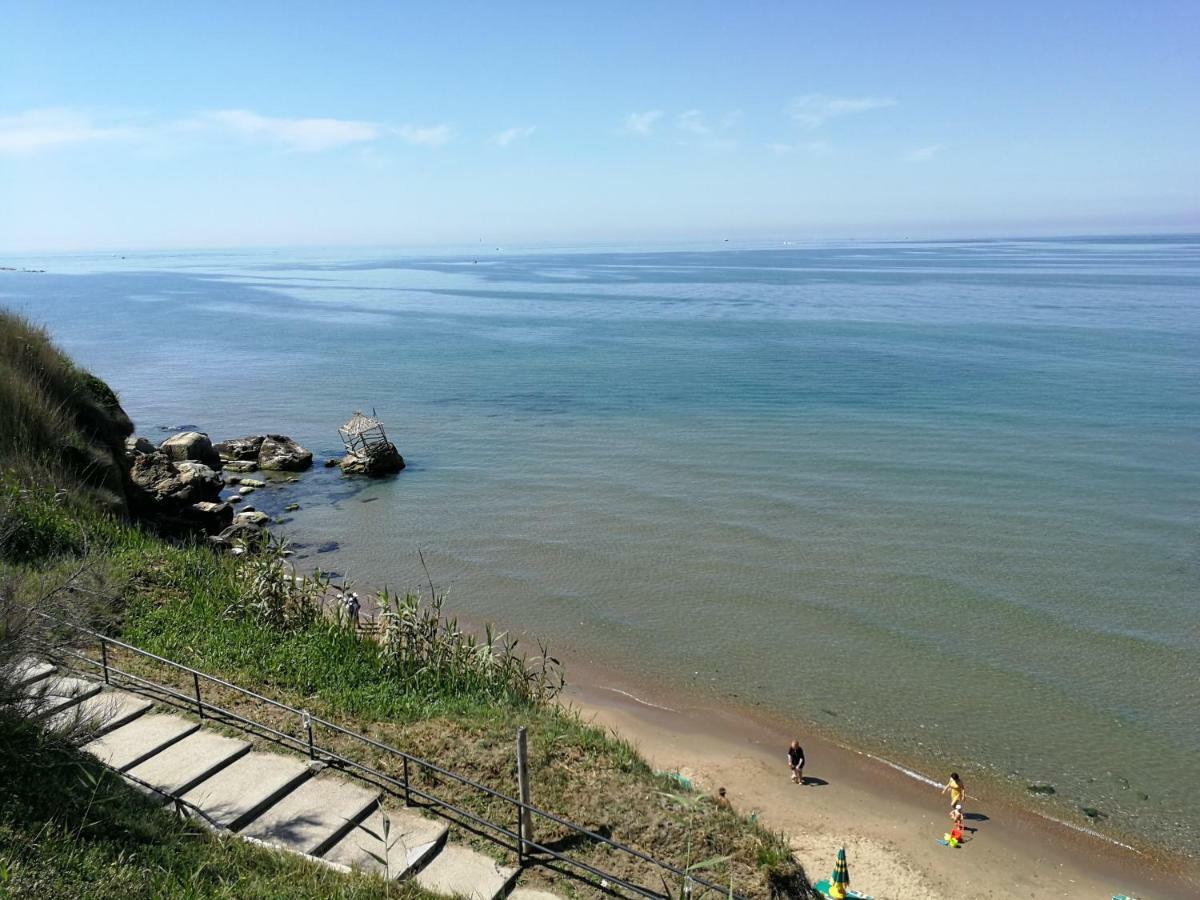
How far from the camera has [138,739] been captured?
1045 centimetres

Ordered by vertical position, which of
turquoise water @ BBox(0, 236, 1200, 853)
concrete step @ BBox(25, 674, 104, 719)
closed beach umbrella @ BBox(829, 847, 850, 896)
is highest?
concrete step @ BBox(25, 674, 104, 719)

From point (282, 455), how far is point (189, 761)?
30107mm

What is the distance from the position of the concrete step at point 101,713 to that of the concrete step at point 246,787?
1487 millimetres

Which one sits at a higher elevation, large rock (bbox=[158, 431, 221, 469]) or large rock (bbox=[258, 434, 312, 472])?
large rock (bbox=[158, 431, 221, 469])

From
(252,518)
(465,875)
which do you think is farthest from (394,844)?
(252,518)

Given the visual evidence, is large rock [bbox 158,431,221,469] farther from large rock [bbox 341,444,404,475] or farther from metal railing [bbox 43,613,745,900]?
metal railing [bbox 43,613,745,900]

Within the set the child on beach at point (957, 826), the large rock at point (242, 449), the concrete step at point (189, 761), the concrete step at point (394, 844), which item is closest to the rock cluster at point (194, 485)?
the large rock at point (242, 449)

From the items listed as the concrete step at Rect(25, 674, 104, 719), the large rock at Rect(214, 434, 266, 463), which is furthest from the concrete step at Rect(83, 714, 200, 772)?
the large rock at Rect(214, 434, 266, 463)

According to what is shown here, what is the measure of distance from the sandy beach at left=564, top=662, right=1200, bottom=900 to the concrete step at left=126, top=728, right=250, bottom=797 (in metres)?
7.76

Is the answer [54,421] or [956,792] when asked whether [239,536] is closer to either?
[54,421]

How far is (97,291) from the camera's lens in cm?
14575

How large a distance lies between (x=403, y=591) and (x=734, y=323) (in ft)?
204

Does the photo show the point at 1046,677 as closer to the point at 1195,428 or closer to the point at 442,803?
the point at 442,803

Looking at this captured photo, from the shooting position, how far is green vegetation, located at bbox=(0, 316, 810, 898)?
758 cm
